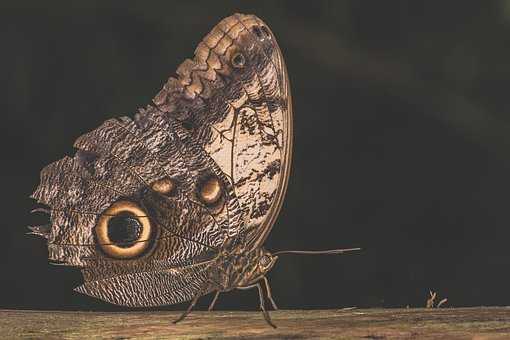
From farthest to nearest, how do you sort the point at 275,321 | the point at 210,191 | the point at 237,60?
the point at 237,60
the point at 210,191
the point at 275,321

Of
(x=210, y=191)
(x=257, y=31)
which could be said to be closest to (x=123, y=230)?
(x=210, y=191)

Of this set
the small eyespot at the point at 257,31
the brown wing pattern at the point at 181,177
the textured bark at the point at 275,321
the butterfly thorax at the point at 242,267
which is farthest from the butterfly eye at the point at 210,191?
the small eyespot at the point at 257,31

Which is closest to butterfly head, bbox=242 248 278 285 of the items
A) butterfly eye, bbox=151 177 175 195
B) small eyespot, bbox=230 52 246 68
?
butterfly eye, bbox=151 177 175 195

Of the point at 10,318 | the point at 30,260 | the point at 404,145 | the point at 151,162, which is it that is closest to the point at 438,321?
the point at 151,162

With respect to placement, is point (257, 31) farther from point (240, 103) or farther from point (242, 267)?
point (242, 267)

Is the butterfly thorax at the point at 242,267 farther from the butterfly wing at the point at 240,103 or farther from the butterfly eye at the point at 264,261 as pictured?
the butterfly wing at the point at 240,103

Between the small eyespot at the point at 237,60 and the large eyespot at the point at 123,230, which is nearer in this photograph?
the large eyespot at the point at 123,230
